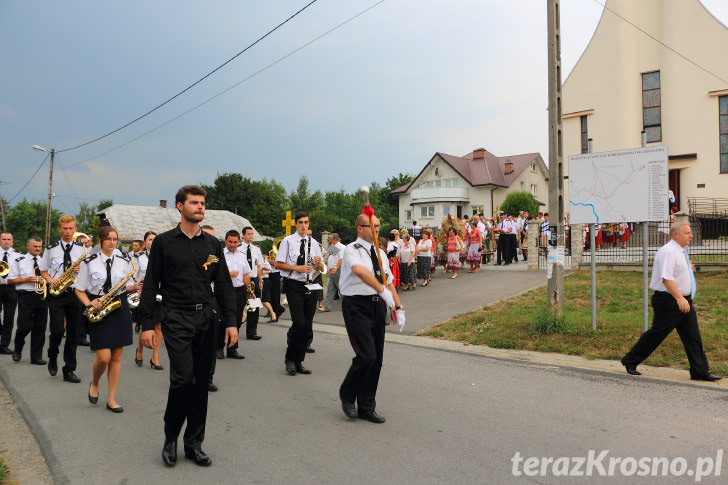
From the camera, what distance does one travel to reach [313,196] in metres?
101

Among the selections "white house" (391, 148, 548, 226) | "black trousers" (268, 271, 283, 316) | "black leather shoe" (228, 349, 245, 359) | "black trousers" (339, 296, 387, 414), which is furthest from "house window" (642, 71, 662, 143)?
"black trousers" (339, 296, 387, 414)

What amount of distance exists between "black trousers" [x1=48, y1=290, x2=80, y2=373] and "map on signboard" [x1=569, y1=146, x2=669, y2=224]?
8369mm

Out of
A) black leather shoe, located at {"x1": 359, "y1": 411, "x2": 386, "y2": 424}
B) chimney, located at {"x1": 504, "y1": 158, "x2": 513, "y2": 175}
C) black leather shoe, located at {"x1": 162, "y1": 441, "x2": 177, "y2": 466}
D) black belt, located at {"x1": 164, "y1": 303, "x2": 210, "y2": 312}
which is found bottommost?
black leather shoe, located at {"x1": 359, "y1": 411, "x2": 386, "y2": 424}

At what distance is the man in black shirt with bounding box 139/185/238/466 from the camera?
13.7 feet

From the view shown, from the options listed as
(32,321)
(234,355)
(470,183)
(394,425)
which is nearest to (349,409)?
(394,425)

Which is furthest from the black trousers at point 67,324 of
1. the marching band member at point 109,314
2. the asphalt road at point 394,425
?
the marching band member at point 109,314

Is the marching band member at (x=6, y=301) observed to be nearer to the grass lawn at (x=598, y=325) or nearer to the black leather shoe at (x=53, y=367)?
the black leather shoe at (x=53, y=367)

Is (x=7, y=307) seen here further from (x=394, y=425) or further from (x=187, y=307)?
(x=394, y=425)

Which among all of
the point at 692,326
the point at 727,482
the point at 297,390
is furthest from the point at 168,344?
the point at 692,326

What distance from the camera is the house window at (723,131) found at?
2939cm

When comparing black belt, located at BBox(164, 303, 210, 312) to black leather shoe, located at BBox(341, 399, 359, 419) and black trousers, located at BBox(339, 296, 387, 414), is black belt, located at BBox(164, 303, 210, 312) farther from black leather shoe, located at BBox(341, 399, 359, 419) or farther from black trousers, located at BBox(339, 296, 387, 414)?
black leather shoe, located at BBox(341, 399, 359, 419)

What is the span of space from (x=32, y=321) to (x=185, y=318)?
641 cm

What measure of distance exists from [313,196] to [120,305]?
95340mm

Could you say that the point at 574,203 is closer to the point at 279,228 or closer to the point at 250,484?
the point at 250,484
